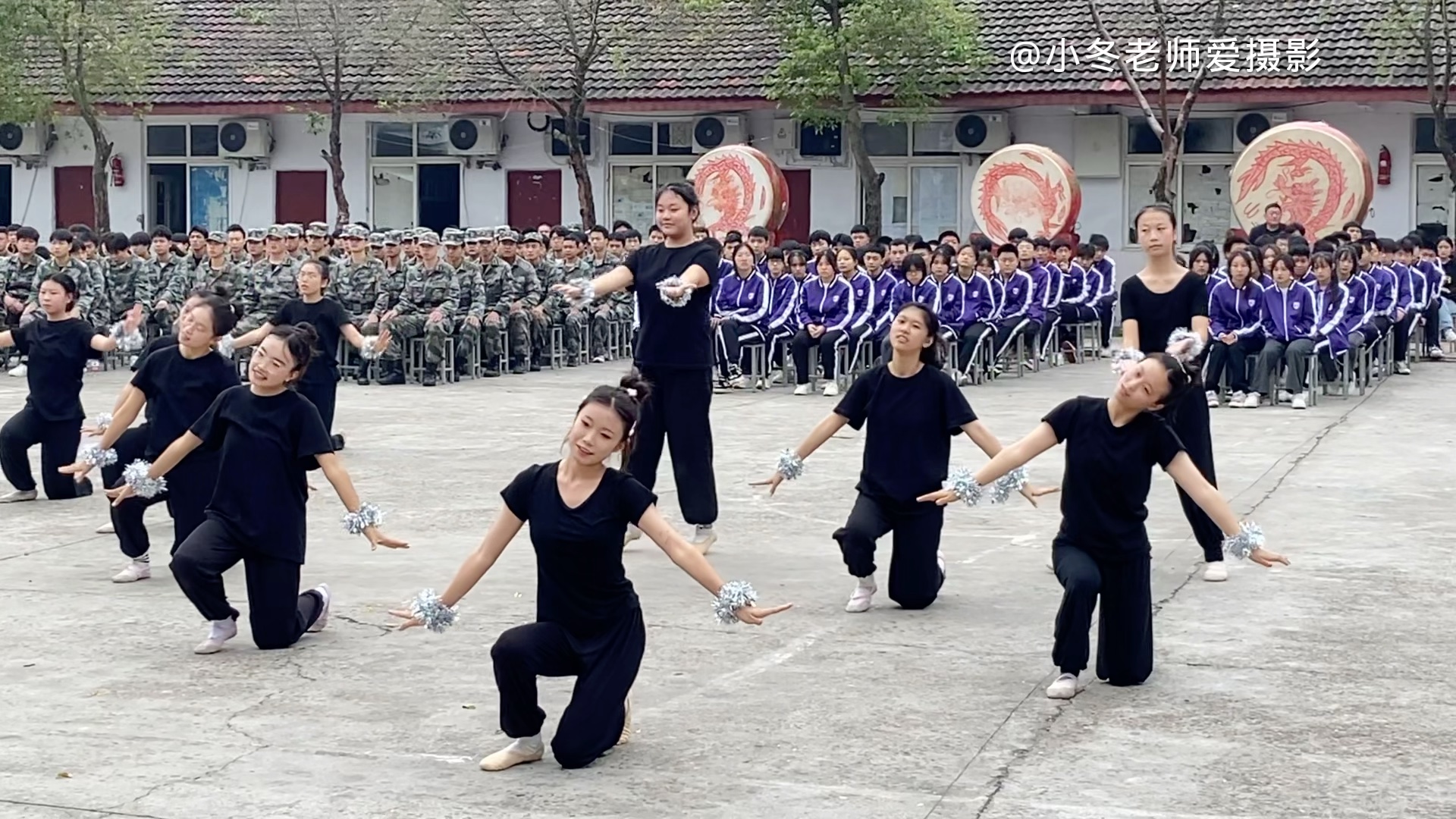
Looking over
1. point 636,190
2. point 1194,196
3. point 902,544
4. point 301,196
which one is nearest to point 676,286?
point 902,544

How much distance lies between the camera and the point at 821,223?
2886 cm

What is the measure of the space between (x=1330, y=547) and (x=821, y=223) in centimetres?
1944

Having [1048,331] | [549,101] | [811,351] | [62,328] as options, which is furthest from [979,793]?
[549,101]

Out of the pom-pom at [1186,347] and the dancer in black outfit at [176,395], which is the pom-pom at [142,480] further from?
the pom-pom at [1186,347]

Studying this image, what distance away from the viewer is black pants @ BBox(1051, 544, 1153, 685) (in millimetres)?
6750

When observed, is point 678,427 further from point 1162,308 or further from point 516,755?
point 516,755

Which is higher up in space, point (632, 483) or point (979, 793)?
point (632, 483)

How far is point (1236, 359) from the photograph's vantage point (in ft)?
56.4

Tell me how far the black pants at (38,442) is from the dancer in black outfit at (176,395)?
95.8 inches

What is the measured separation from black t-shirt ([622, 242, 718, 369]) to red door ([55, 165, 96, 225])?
24301 millimetres

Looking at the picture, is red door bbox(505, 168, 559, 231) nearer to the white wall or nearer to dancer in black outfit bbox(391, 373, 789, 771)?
the white wall

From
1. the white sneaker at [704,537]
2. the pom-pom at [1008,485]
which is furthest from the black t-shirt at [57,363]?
the pom-pom at [1008,485]

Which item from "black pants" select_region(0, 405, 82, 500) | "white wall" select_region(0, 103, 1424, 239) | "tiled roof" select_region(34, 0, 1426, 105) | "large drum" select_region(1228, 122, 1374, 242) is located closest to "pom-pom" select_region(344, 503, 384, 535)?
"black pants" select_region(0, 405, 82, 500)

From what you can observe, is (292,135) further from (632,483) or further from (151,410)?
(632,483)
